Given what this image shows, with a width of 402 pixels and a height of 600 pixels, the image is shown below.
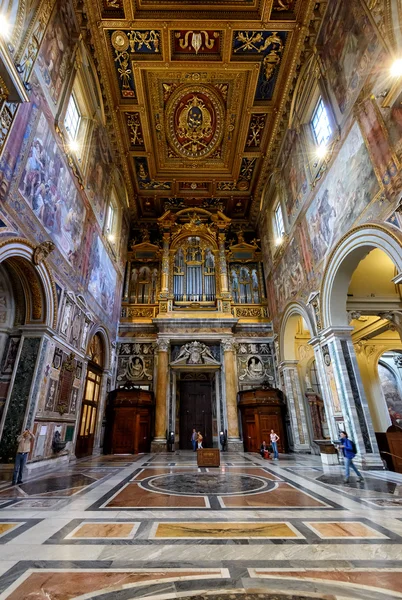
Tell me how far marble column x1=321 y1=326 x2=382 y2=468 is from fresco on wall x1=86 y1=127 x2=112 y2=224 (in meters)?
→ 10.4

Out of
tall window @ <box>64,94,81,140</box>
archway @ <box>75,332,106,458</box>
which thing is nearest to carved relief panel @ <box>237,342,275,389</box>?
archway @ <box>75,332,106,458</box>

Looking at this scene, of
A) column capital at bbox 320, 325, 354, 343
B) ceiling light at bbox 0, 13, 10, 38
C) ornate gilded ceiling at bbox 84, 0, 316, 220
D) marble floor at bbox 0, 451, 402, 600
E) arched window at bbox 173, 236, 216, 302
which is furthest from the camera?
arched window at bbox 173, 236, 216, 302

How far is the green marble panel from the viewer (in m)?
6.93

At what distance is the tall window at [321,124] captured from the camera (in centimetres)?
1062

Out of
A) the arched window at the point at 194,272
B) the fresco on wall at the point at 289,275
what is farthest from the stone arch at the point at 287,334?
the arched window at the point at 194,272

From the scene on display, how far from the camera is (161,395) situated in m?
14.8

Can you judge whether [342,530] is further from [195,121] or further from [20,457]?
[195,121]

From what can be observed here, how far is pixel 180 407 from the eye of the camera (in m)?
17.0

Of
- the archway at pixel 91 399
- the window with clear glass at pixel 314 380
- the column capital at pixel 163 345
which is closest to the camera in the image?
the archway at pixel 91 399

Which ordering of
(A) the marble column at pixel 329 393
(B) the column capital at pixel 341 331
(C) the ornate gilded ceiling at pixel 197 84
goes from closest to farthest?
1. (A) the marble column at pixel 329 393
2. (B) the column capital at pixel 341 331
3. (C) the ornate gilded ceiling at pixel 197 84

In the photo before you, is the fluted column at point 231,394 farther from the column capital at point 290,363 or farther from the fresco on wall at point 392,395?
the fresco on wall at point 392,395

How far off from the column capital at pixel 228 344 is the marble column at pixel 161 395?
301 centimetres

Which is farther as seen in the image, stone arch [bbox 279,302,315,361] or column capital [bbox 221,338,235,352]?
column capital [bbox 221,338,235,352]

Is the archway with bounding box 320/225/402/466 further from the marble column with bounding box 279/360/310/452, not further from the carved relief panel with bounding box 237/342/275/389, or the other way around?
the carved relief panel with bounding box 237/342/275/389
